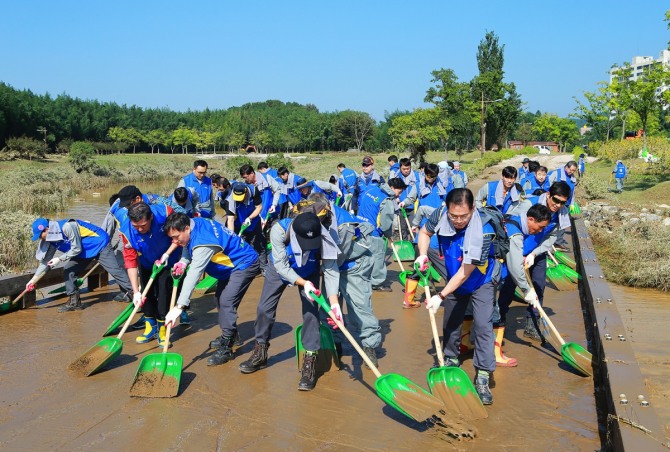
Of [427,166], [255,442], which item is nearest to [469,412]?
[255,442]

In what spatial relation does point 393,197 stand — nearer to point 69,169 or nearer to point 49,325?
point 49,325

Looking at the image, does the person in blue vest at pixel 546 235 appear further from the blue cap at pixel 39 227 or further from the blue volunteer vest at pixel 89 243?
the blue cap at pixel 39 227

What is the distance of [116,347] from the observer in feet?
16.2

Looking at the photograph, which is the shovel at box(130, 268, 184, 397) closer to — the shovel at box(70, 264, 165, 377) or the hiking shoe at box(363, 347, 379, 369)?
the shovel at box(70, 264, 165, 377)

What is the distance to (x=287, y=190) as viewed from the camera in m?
10.6

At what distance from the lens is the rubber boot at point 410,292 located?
6.84 metres

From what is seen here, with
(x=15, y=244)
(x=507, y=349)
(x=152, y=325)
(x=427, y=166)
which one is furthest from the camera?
(x=15, y=244)

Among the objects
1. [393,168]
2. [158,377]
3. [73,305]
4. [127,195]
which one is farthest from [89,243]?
[393,168]

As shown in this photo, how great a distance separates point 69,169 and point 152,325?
3249 cm

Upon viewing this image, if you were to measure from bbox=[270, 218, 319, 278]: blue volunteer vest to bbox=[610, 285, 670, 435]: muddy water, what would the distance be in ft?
8.93

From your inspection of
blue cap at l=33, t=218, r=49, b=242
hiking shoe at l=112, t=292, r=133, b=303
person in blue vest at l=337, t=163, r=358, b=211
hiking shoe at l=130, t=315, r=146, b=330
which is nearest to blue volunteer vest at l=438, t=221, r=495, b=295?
hiking shoe at l=130, t=315, r=146, b=330

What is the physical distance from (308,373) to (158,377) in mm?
1169

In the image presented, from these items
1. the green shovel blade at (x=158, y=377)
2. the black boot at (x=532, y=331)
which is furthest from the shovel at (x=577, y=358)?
the green shovel blade at (x=158, y=377)

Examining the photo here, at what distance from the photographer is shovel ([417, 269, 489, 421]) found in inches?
156
